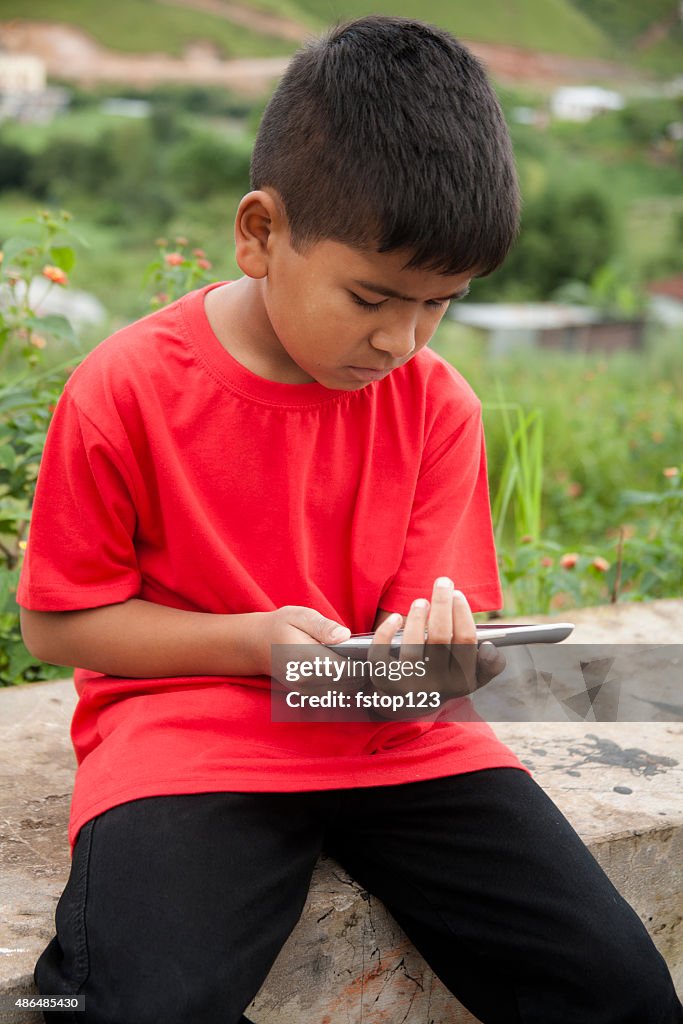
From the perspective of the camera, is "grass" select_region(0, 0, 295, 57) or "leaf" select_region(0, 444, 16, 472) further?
"grass" select_region(0, 0, 295, 57)

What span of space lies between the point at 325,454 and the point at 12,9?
2885cm

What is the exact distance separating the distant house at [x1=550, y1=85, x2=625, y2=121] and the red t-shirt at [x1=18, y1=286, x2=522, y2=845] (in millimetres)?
26206

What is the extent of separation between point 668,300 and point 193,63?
50.5ft

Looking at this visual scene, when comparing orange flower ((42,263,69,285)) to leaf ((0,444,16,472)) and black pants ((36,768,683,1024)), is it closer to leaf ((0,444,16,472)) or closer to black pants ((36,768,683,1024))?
leaf ((0,444,16,472))

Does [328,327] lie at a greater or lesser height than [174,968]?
greater

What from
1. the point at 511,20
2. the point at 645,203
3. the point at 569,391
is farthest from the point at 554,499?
the point at 511,20

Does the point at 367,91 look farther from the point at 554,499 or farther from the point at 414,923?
the point at 554,499

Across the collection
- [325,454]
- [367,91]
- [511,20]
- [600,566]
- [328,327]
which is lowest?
[600,566]

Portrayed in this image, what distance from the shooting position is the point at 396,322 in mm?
1260

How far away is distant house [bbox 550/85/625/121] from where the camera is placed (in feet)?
84.4

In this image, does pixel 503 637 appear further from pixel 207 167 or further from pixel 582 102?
pixel 582 102

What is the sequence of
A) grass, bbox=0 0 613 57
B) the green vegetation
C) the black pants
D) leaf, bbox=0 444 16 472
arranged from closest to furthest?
1. the black pants
2. leaf, bbox=0 444 16 472
3. the green vegetation
4. grass, bbox=0 0 613 57

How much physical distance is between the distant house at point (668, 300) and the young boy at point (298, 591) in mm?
11979

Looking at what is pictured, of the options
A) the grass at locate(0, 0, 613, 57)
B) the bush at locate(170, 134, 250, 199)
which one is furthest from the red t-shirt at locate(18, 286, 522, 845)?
the grass at locate(0, 0, 613, 57)
